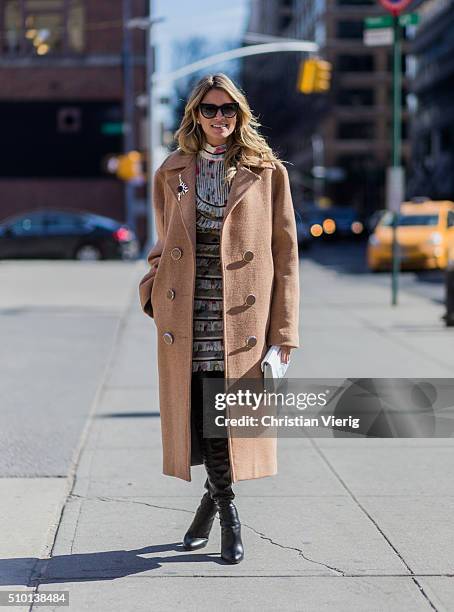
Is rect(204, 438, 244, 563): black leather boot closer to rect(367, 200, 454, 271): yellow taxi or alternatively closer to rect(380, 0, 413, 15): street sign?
rect(380, 0, 413, 15): street sign

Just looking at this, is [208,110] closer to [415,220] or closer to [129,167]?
[415,220]

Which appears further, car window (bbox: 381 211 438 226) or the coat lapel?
car window (bbox: 381 211 438 226)

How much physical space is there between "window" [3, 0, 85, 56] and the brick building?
0.04 m

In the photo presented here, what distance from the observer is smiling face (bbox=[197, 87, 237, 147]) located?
15.8 feet

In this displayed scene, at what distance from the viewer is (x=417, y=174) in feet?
316

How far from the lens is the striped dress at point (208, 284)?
4805 millimetres

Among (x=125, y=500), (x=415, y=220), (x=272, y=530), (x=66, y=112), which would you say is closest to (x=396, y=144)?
(x=415, y=220)

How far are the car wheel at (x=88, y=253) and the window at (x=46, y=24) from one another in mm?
13453

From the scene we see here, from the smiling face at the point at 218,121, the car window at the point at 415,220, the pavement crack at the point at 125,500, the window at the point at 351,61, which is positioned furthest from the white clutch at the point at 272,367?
the window at the point at 351,61

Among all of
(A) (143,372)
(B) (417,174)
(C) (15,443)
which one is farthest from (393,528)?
(B) (417,174)

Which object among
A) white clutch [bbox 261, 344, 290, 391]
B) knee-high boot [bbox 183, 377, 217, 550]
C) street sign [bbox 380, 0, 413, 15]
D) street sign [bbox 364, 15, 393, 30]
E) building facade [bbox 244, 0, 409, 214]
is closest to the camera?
white clutch [bbox 261, 344, 290, 391]

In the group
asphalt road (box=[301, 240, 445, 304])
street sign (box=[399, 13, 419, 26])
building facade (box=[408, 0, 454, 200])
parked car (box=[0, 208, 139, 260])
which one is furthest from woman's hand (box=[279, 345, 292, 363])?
building facade (box=[408, 0, 454, 200])

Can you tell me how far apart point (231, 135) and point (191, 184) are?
28 cm

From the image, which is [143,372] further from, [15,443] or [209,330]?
[209,330]
